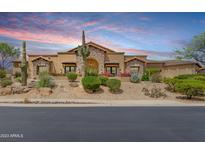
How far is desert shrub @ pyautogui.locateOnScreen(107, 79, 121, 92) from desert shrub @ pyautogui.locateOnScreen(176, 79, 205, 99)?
4659 mm

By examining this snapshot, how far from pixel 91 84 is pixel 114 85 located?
1.87 m

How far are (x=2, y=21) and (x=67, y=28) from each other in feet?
15.7

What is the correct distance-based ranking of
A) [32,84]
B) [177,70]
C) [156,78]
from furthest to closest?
[156,78] → [177,70] → [32,84]

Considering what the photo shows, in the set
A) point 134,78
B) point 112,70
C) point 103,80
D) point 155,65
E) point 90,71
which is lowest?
point 103,80

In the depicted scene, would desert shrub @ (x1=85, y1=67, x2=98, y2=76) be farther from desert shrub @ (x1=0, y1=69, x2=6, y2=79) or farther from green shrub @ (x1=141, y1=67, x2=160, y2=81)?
desert shrub @ (x1=0, y1=69, x2=6, y2=79)

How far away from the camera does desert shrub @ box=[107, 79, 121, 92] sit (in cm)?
2014

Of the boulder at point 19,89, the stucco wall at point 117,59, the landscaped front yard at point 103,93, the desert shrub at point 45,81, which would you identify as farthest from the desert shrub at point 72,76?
the boulder at point 19,89

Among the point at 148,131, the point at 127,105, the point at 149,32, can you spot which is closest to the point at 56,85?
the point at 127,105

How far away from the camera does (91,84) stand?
19.8m

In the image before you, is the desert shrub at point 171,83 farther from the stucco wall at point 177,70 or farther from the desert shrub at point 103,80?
the desert shrub at point 103,80

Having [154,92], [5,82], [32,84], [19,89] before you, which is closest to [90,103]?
[154,92]

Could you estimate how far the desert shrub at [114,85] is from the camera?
20.1 metres

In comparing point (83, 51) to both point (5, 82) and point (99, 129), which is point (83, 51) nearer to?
point (5, 82)

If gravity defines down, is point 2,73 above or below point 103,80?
above
